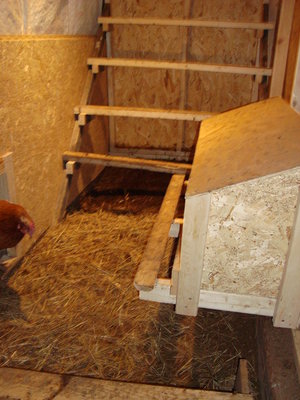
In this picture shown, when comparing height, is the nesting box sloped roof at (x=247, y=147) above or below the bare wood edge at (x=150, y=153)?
above

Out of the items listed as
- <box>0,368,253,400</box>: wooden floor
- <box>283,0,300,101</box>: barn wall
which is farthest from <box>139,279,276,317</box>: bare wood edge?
<box>283,0,300,101</box>: barn wall

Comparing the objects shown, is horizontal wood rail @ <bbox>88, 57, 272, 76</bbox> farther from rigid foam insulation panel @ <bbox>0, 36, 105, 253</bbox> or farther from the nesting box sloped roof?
the nesting box sloped roof

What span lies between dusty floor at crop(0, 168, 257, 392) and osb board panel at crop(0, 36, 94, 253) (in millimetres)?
424

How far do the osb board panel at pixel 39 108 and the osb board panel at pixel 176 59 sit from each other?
1142 mm

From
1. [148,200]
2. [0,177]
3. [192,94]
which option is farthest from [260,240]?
[192,94]

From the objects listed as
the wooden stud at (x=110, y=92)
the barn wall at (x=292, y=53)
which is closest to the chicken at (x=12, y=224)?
the barn wall at (x=292, y=53)

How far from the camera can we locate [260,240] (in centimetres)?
162

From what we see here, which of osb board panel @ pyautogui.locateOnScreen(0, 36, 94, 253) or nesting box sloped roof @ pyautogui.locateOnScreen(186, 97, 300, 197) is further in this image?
osb board panel @ pyautogui.locateOnScreen(0, 36, 94, 253)

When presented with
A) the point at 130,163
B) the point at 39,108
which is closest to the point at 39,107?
the point at 39,108

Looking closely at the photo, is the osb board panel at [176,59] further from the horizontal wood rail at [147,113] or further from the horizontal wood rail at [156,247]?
the horizontal wood rail at [156,247]

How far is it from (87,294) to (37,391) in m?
0.94

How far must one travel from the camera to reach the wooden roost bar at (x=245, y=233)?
153 cm

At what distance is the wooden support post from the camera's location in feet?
5.17

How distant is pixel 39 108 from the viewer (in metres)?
2.74
